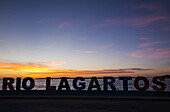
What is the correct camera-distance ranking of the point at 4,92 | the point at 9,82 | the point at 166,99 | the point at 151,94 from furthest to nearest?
the point at 9,82
the point at 4,92
the point at 151,94
the point at 166,99

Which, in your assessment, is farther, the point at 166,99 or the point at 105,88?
the point at 105,88

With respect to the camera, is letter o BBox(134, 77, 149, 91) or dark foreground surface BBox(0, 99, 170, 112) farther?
letter o BBox(134, 77, 149, 91)

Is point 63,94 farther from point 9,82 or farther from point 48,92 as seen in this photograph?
point 9,82

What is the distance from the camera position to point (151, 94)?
16938 mm

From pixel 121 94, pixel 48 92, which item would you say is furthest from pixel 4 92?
pixel 121 94

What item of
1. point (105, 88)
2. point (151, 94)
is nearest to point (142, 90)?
point (151, 94)

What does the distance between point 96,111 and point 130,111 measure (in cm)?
199

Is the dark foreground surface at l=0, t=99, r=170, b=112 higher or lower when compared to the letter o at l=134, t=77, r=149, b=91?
lower

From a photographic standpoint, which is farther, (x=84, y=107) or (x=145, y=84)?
(x=145, y=84)

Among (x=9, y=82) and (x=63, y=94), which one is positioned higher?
(x=9, y=82)

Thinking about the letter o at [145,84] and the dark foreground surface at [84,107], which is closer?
the dark foreground surface at [84,107]

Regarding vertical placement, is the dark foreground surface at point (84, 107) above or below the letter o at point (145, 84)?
below

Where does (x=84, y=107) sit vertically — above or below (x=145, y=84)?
below

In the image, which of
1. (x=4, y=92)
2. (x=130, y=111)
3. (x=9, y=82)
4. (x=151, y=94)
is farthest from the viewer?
(x=9, y=82)
